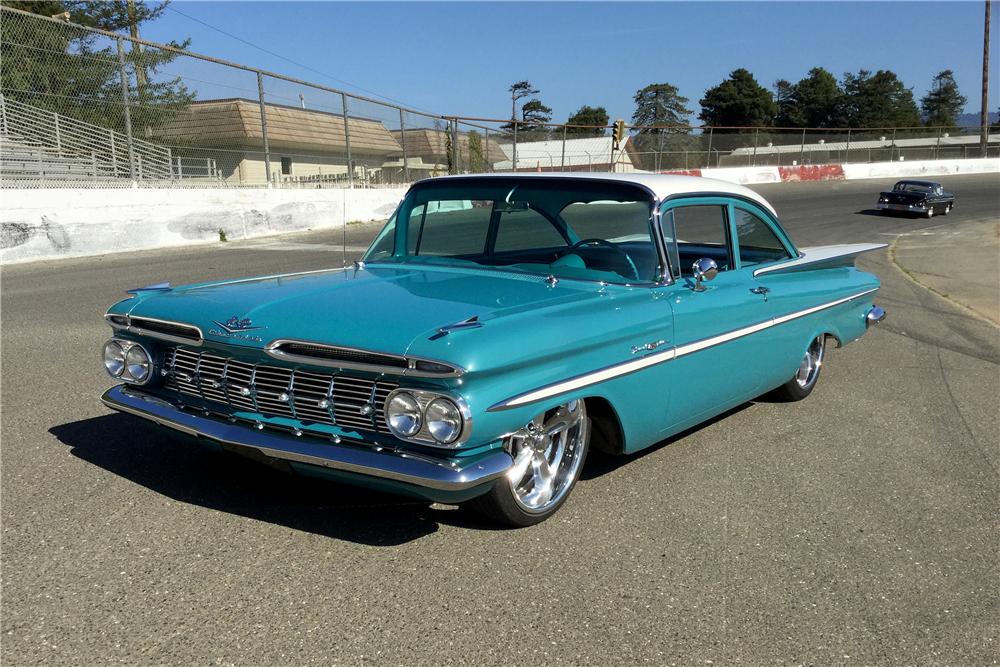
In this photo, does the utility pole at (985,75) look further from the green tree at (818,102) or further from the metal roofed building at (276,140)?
the green tree at (818,102)

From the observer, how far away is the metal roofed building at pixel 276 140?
Result: 49.5 feet

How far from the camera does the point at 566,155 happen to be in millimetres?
31812

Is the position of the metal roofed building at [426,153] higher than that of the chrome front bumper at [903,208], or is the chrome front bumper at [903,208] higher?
the metal roofed building at [426,153]

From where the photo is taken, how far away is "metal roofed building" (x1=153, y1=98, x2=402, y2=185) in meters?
15.1

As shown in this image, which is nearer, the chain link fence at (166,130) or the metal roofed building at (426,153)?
the chain link fence at (166,130)

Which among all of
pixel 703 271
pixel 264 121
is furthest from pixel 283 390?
pixel 264 121

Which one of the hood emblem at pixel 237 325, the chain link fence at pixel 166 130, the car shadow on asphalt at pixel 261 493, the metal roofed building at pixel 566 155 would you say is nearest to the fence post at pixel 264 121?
the chain link fence at pixel 166 130

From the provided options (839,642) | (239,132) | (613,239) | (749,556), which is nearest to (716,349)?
(613,239)

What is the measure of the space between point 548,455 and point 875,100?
358ft

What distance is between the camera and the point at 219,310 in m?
3.31

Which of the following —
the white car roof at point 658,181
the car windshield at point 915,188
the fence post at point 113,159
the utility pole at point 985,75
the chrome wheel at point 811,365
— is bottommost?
the chrome wheel at point 811,365

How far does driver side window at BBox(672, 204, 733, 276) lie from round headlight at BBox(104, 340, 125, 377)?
2.63 m

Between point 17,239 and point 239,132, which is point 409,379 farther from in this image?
point 239,132

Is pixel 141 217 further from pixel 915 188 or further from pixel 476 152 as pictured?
pixel 915 188
